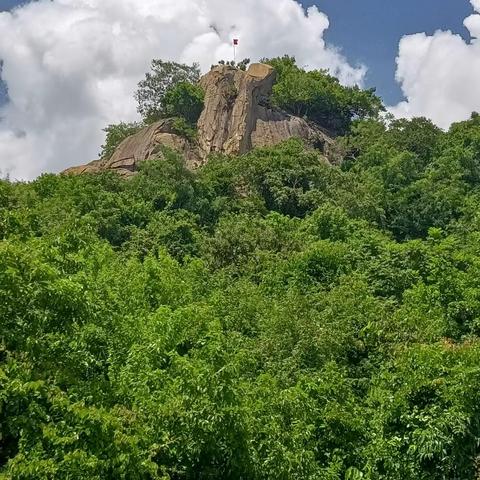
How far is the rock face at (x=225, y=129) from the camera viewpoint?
4419cm

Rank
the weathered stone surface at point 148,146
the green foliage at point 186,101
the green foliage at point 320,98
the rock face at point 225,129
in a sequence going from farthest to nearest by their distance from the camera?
the green foliage at point 320,98 → the green foliage at point 186,101 → the rock face at point 225,129 → the weathered stone surface at point 148,146

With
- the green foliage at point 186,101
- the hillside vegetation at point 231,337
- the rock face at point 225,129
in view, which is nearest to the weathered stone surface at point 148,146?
the rock face at point 225,129

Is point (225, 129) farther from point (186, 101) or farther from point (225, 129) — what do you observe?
point (186, 101)

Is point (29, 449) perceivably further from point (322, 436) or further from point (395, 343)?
point (395, 343)

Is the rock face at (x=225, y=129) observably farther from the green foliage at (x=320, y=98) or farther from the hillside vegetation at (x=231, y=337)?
the hillside vegetation at (x=231, y=337)

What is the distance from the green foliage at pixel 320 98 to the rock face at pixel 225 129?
7.81 ft

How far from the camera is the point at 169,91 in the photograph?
49.2m

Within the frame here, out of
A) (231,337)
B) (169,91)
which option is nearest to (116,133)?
(169,91)

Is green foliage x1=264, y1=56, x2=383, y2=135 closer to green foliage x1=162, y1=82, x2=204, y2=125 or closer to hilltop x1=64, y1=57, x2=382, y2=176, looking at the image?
hilltop x1=64, y1=57, x2=382, y2=176

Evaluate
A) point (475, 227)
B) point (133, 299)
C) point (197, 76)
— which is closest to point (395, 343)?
point (133, 299)

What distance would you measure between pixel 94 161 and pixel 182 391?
132 feet

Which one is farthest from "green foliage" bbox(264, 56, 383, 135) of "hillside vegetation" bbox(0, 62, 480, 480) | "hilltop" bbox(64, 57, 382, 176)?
"hillside vegetation" bbox(0, 62, 480, 480)

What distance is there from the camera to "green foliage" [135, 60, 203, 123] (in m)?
47.9

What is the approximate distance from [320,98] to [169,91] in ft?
39.4
